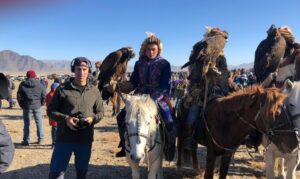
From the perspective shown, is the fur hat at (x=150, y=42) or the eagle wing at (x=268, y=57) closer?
the fur hat at (x=150, y=42)

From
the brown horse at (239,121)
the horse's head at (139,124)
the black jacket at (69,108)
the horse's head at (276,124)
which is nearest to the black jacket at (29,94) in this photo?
the black jacket at (69,108)

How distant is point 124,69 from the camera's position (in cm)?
559

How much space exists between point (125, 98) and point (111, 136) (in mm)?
6490

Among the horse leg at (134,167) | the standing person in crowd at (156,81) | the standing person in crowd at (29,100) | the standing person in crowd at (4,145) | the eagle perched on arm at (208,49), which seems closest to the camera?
the standing person in crowd at (4,145)

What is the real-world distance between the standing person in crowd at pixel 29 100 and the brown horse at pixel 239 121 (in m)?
5.86

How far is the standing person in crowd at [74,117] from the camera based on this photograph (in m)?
4.25

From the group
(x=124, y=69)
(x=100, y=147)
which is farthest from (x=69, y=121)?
(x=100, y=147)

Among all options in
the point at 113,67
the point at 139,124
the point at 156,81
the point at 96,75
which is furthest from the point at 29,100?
the point at 139,124

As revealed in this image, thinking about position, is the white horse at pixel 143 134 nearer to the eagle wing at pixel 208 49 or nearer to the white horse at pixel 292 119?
the eagle wing at pixel 208 49

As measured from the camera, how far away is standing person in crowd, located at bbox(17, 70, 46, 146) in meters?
9.52

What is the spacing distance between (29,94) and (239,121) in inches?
267

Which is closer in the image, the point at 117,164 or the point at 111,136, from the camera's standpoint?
the point at 117,164

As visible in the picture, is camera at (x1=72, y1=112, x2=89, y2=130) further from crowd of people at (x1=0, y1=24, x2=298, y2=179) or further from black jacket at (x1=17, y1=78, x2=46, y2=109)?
black jacket at (x1=17, y1=78, x2=46, y2=109)

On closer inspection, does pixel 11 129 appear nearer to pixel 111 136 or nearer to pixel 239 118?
pixel 111 136
